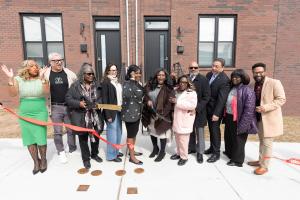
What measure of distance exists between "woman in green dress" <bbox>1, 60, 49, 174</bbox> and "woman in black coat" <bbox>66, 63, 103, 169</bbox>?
0.41 metres

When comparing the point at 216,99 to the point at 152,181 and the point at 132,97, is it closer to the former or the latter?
the point at 132,97

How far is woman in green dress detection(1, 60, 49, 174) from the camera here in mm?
3139

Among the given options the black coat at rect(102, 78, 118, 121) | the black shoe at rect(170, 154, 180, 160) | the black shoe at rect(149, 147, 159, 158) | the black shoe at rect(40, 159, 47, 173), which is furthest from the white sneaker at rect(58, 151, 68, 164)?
the black shoe at rect(170, 154, 180, 160)

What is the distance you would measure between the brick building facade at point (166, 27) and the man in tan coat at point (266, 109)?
4.72 metres

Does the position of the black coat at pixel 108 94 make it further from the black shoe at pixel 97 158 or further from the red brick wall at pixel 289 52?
the red brick wall at pixel 289 52

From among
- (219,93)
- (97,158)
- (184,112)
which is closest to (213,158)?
(184,112)

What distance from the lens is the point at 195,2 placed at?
24.9 ft

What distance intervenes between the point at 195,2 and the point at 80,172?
6757mm

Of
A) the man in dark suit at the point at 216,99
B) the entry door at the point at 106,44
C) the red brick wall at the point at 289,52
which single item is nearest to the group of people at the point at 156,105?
the man in dark suit at the point at 216,99

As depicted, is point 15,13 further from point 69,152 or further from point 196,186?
point 196,186

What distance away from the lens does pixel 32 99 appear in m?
3.22

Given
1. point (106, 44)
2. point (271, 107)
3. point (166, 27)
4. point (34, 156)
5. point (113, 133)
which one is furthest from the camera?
point (106, 44)

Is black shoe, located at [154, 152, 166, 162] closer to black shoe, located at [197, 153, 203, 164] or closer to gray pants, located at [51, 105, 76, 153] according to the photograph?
black shoe, located at [197, 153, 203, 164]

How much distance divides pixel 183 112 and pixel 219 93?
2.15ft
